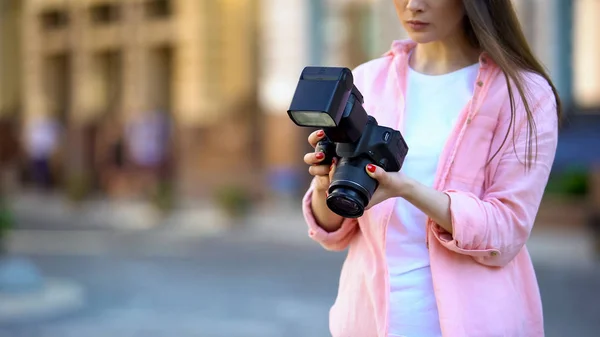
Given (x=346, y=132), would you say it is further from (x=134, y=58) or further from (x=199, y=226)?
(x=134, y=58)

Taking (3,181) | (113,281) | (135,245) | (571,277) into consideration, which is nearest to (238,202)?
(135,245)

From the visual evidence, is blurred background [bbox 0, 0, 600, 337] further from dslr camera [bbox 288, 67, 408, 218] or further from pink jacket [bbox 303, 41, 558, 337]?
dslr camera [bbox 288, 67, 408, 218]

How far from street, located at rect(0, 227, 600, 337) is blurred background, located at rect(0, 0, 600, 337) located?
3cm

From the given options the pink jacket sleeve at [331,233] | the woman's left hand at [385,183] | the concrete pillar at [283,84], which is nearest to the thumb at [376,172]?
the woman's left hand at [385,183]

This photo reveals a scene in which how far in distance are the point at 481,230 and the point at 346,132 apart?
387 millimetres

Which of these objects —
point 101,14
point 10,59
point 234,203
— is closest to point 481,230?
point 234,203

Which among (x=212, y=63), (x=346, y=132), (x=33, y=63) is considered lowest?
(x=33, y=63)

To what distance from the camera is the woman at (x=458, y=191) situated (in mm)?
1926

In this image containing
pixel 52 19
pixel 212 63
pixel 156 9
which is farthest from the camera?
pixel 52 19

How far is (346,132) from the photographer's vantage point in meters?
1.81

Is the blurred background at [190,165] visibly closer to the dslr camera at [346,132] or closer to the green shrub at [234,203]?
the green shrub at [234,203]

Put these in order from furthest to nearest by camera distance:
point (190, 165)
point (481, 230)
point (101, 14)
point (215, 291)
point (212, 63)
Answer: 1. point (101, 14)
2. point (212, 63)
3. point (190, 165)
4. point (215, 291)
5. point (481, 230)

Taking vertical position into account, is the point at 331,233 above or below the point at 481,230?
→ below

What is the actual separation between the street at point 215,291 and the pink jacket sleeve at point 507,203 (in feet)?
16.2
